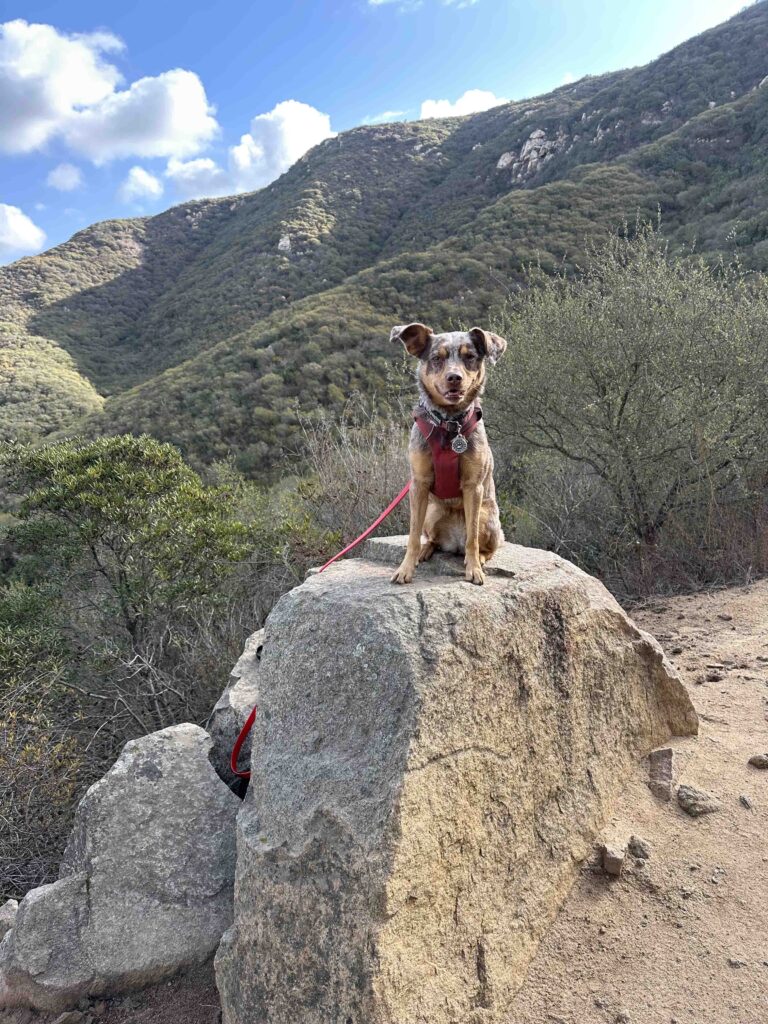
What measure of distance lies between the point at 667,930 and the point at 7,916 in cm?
397

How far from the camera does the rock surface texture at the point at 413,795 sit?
2.45 meters

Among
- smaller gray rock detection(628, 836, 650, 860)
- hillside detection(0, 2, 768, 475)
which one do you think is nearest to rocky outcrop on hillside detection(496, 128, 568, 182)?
hillside detection(0, 2, 768, 475)

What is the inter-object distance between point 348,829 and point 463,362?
2.23m

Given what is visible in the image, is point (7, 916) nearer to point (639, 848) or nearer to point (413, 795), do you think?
point (413, 795)

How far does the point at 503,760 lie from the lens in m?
2.95

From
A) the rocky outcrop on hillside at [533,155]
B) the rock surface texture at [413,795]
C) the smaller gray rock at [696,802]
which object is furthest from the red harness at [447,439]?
the rocky outcrop on hillside at [533,155]

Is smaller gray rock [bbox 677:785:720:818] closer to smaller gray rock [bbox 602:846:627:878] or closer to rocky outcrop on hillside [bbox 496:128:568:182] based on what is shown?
smaller gray rock [bbox 602:846:627:878]

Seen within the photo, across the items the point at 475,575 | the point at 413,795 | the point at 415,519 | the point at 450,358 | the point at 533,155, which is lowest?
the point at 413,795

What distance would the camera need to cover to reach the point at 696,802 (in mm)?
3500

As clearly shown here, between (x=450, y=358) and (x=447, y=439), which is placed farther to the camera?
(x=447, y=439)

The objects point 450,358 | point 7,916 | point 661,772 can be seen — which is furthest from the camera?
point 7,916

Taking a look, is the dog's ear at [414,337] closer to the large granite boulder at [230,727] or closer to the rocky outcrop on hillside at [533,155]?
the large granite boulder at [230,727]

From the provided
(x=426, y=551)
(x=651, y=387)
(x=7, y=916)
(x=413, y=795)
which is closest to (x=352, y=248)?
(x=651, y=387)

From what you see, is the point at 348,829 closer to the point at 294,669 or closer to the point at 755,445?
the point at 294,669
